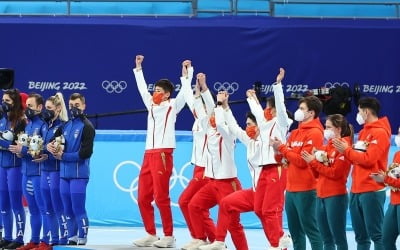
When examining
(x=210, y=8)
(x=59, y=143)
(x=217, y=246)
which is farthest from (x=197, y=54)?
(x=217, y=246)

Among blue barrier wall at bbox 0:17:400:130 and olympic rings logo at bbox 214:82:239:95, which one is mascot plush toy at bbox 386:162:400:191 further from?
olympic rings logo at bbox 214:82:239:95

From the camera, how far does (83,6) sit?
20.6 m

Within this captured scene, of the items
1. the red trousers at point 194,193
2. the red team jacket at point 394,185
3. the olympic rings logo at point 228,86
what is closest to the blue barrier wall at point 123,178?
the red trousers at point 194,193

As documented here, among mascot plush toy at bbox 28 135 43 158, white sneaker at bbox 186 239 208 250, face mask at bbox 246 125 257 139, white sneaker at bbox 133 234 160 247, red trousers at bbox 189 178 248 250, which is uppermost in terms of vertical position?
face mask at bbox 246 125 257 139

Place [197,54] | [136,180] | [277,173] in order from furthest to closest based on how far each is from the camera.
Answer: [197,54], [136,180], [277,173]

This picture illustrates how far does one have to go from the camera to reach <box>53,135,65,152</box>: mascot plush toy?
526 inches

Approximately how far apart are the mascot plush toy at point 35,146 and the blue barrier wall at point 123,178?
3.44 metres

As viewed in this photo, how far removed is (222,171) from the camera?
1278 cm

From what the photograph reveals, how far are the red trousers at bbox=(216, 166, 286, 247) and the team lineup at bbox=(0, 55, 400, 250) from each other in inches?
0.4

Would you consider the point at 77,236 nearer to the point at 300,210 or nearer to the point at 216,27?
the point at 300,210

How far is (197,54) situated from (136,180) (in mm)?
4199

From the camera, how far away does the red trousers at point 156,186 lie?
43.9 feet

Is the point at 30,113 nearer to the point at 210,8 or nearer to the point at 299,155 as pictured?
the point at 299,155

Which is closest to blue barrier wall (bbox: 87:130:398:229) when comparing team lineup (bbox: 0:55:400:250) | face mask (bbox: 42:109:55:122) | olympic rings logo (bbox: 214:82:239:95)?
team lineup (bbox: 0:55:400:250)
